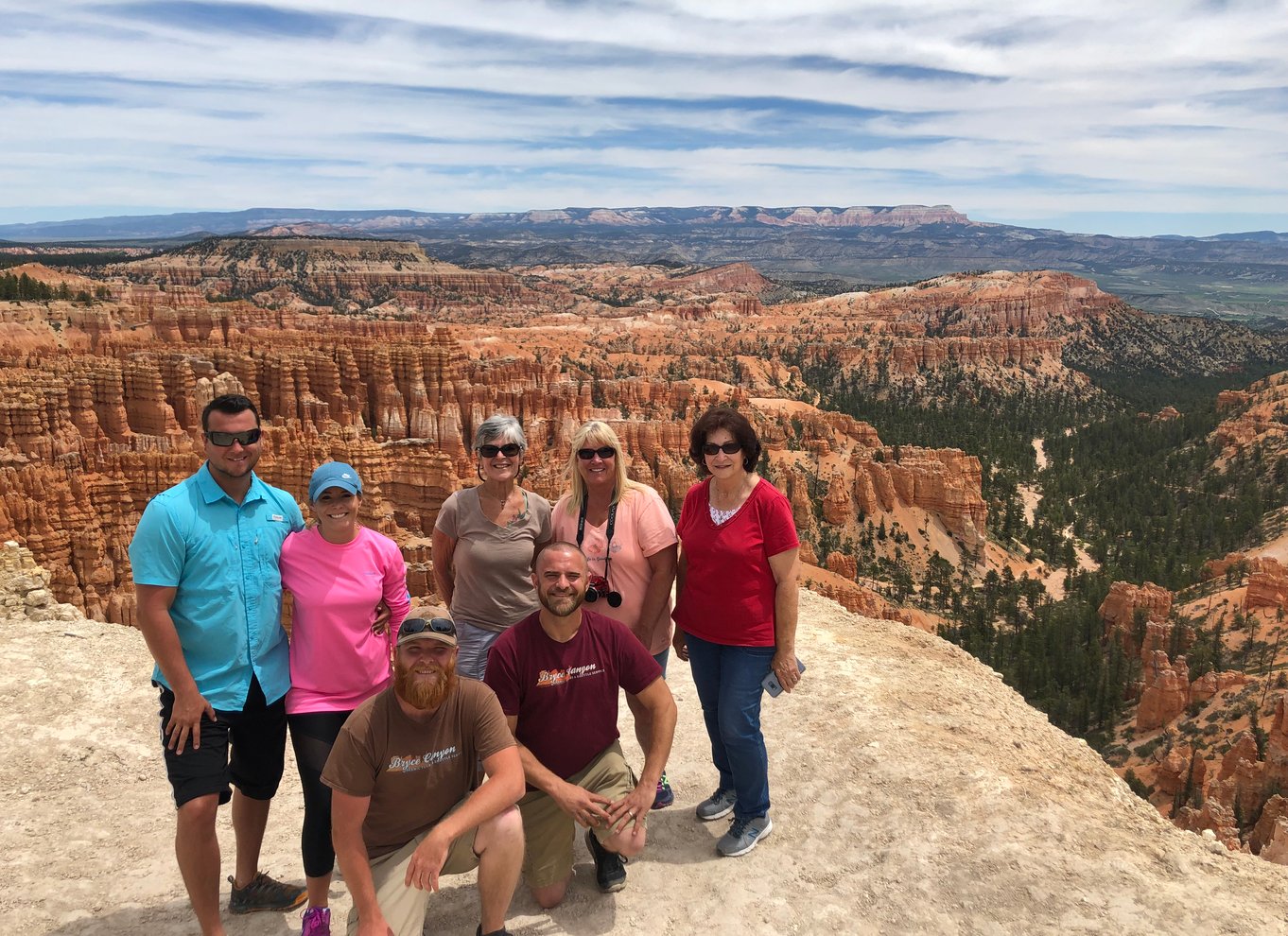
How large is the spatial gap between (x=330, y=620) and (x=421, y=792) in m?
1.01

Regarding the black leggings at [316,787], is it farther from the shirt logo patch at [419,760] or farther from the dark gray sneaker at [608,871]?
the dark gray sneaker at [608,871]

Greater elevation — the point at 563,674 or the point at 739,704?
the point at 563,674

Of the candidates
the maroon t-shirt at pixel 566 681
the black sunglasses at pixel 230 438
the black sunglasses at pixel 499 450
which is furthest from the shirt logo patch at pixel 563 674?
the black sunglasses at pixel 230 438

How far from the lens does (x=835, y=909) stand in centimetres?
500

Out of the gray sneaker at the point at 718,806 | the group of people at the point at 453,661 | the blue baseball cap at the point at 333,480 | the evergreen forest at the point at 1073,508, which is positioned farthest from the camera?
the evergreen forest at the point at 1073,508

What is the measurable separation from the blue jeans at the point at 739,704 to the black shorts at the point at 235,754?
2512 mm

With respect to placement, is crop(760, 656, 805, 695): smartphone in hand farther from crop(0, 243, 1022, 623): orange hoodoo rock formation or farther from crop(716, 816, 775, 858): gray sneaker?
crop(0, 243, 1022, 623): orange hoodoo rock formation

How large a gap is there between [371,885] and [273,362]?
30.7m

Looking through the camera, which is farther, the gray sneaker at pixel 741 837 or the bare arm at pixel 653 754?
the gray sneaker at pixel 741 837

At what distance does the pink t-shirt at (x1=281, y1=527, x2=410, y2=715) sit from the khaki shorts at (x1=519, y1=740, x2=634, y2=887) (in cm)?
115

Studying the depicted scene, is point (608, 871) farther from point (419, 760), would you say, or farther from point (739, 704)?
point (419, 760)

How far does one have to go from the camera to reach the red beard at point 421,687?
3.92 m

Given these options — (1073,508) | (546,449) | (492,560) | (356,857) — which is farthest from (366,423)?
(1073,508)

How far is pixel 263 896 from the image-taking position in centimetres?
488
